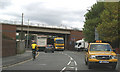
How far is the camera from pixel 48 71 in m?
11.0

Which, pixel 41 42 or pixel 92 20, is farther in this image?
pixel 41 42

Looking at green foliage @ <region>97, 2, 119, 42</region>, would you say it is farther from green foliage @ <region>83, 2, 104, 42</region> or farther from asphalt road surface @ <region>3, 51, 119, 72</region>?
asphalt road surface @ <region>3, 51, 119, 72</region>

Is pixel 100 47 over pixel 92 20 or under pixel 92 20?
under

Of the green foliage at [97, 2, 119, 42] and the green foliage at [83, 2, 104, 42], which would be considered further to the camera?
the green foliage at [83, 2, 104, 42]

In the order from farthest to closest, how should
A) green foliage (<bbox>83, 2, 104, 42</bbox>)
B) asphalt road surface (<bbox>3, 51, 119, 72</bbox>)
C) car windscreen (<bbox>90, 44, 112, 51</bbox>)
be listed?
green foliage (<bbox>83, 2, 104, 42</bbox>) < car windscreen (<bbox>90, 44, 112, 51</bbox>) < asphalt road surface (<bbox>3, 51, 119, 72</bbox>)

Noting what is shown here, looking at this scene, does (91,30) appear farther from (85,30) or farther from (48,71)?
(48,71)

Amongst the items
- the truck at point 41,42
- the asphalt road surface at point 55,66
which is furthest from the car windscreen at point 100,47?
the truck at point 41,42

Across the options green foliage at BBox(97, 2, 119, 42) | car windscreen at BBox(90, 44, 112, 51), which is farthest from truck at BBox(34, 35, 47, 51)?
car windscreen at BBox(90, 44, 112, 51)

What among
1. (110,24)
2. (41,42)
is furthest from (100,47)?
(41,42)

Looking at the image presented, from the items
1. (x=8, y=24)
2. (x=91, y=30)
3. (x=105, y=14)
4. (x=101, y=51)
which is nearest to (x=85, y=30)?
(x=91, y=30)

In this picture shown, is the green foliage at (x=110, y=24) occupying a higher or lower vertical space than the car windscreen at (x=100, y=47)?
higher

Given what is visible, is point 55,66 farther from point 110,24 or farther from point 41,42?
point 41,42

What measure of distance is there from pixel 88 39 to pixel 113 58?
3053cm

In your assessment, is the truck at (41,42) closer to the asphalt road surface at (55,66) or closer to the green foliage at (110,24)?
the green foliage at (110,24)
